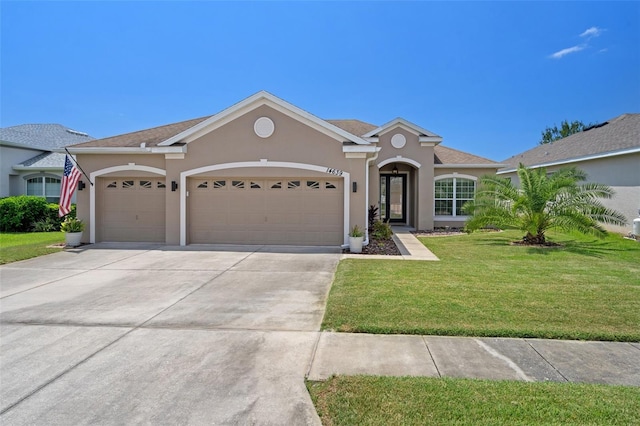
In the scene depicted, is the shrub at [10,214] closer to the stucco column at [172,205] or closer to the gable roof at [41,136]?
the gable roof at [41,136]

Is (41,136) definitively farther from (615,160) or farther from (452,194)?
(615,160)

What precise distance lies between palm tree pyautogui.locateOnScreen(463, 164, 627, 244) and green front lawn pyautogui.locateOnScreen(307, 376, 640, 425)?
10.0 meters

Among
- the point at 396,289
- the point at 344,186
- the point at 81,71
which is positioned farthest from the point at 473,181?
the point at 81,71

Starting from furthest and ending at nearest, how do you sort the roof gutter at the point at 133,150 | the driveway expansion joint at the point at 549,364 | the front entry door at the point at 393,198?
the front entry door at the point at 393,198 → the roof gutter at the point at 133,150 → the driveway expansion joint at the point at 549,364

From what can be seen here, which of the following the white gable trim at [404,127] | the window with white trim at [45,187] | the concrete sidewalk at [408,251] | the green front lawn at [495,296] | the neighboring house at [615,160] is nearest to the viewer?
the green front lawn at [495,296]

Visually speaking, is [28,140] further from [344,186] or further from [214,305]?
[214,305]

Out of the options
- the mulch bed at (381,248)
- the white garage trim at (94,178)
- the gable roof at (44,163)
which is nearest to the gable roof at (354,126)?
the mulch bed at (381,248)

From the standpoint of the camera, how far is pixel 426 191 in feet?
55.5

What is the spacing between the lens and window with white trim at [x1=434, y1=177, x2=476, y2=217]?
17.8 metres

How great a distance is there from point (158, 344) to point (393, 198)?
16492 mm

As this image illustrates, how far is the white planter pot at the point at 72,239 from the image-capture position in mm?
12258

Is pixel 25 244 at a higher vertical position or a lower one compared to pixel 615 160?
lower

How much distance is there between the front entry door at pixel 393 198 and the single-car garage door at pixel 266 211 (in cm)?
739

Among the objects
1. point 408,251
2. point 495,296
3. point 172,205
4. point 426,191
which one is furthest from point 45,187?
point 495,296
